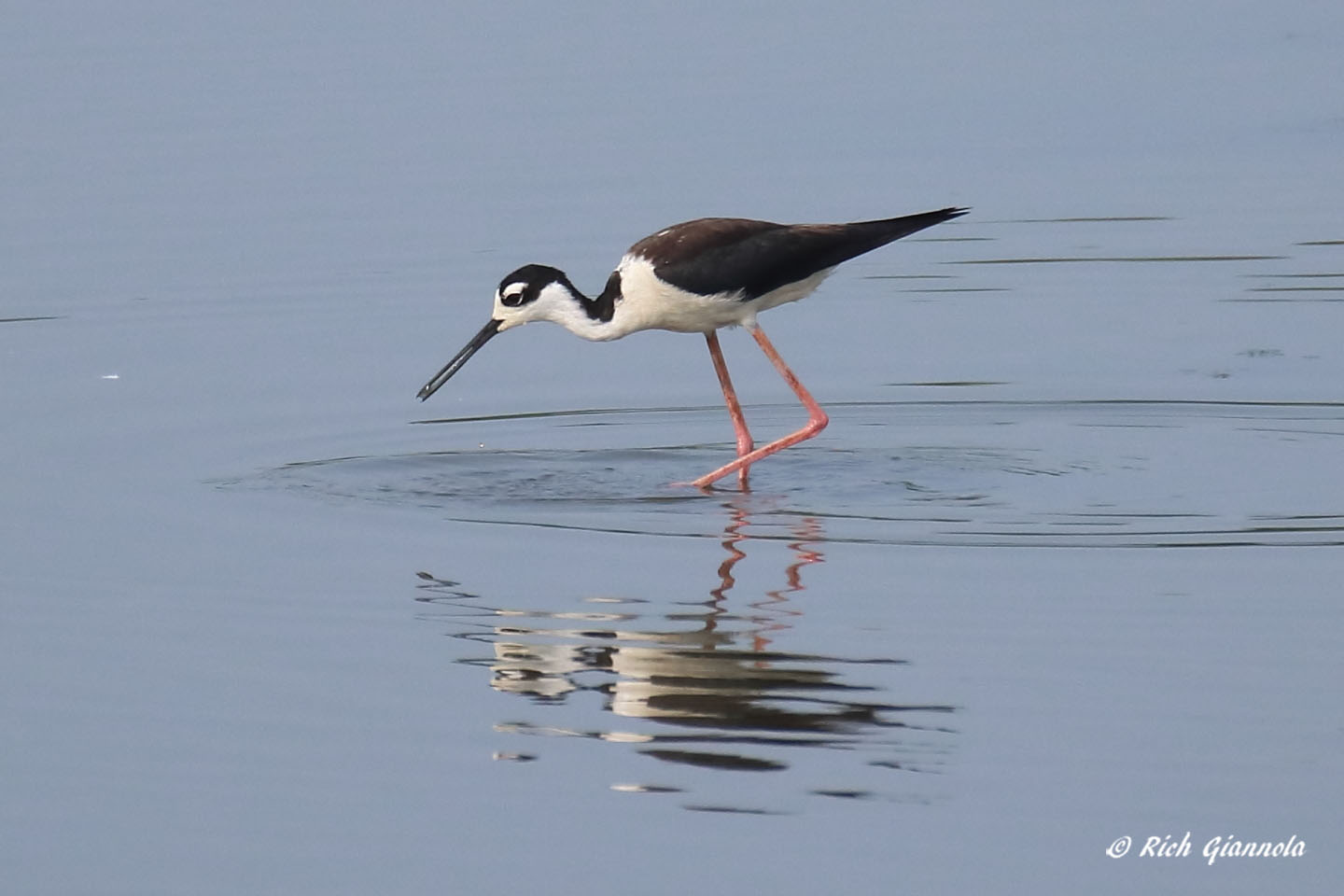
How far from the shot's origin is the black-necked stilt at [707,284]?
10.4 meters

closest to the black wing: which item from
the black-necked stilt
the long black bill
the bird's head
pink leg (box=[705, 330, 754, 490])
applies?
the black-necked stilt

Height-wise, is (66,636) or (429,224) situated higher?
(429,224)

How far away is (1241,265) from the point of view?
529 inches

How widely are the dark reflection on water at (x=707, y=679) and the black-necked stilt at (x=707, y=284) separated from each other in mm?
2024

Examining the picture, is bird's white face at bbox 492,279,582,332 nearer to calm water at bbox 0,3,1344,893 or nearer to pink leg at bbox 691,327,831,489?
calm water at bbox 0,3,1344,893

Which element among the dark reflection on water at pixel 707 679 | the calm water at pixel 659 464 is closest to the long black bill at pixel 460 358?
the calm water at pixel 659 464

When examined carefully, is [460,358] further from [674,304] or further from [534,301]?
[674,304]

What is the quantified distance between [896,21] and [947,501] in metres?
9.95

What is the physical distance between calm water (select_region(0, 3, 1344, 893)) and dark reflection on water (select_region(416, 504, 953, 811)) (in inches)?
1.0

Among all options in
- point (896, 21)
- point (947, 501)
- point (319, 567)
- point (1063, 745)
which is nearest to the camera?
point (1063, 745)

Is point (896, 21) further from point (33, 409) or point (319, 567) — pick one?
point (319, 567)

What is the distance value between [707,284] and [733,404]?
0.80 m

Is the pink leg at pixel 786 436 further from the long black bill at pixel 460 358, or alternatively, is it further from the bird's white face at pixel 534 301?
the long black bill at pixel 460 358

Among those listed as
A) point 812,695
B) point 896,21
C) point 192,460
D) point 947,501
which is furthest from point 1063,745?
point 896,21
